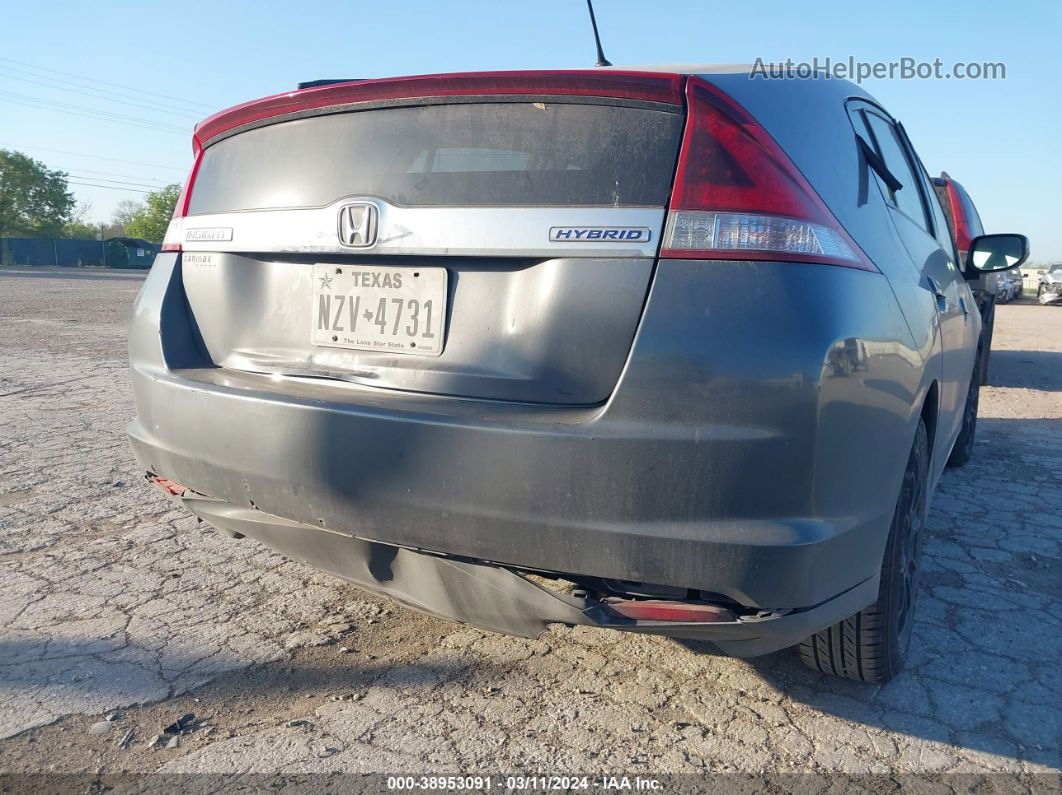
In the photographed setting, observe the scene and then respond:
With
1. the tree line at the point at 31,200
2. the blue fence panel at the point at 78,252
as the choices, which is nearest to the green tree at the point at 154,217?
the tree line at the point at 31,200

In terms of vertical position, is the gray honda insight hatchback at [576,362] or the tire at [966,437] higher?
the gray honda insight hatchback at [576,362]

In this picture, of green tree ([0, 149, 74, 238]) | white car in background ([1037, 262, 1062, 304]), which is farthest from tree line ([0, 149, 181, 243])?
white car in background ([1037, 262, 1062, 304])

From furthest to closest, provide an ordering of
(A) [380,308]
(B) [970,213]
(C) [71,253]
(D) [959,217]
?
1. (C) [71,253]
2. (B) [970,213]
3. (D) [959,217]
4. (A) [380,308]

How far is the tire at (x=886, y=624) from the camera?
2406mm

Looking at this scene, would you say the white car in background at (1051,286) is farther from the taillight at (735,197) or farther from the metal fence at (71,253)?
the metal fence at (71,253)

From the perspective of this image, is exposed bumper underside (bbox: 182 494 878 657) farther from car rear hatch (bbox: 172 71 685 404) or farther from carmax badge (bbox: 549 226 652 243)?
carmax badge (bbox: 549 226 652 243)

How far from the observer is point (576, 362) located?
1985 millimetres

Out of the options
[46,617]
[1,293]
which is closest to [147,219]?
[1,293]

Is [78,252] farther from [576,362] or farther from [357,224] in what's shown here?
[576,362]

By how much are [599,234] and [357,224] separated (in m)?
0.66

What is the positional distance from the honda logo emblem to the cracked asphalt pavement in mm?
1244

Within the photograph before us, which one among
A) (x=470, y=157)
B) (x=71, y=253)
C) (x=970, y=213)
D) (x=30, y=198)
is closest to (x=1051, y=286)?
(x=970, y=213)

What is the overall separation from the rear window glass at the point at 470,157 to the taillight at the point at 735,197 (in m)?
0.05

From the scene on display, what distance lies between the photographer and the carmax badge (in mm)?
1947
